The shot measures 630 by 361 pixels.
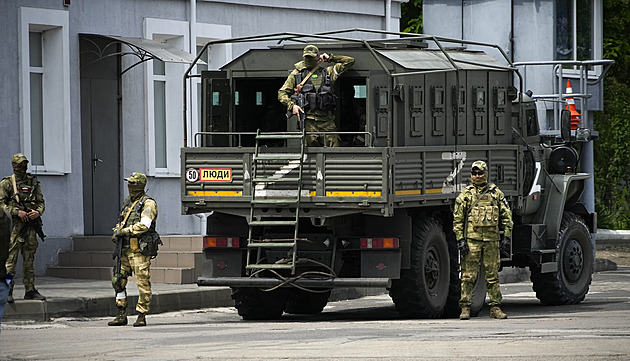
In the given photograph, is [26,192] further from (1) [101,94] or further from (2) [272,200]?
(1) [101,94]

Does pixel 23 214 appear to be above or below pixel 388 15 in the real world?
below

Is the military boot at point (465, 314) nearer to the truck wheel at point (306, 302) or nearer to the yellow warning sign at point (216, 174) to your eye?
the truck wheel at point (306, 302)

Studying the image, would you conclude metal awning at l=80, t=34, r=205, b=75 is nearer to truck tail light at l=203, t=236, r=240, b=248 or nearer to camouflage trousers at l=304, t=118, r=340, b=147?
camouflage trousers at l=304, t=118, r=340, b=147

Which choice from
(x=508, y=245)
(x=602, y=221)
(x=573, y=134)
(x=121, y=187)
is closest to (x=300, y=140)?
(x=508, y=245)

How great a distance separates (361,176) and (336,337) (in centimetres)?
261

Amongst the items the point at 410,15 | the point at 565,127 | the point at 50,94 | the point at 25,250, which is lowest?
the point at 25,250

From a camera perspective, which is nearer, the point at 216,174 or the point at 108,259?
the point at 216,174

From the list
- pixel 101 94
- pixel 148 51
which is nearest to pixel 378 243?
pixel 148 51

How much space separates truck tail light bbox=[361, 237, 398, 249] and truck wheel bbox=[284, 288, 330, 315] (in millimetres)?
1991

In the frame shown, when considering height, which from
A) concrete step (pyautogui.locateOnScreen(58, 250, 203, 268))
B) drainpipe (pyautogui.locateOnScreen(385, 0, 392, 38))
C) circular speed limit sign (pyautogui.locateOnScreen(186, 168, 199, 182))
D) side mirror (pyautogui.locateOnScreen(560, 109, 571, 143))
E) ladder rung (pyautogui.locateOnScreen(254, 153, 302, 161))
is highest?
drainpipe (pyautogui.locateOnScreen(385, 0, 392, 38))

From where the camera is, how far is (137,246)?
1523 cm

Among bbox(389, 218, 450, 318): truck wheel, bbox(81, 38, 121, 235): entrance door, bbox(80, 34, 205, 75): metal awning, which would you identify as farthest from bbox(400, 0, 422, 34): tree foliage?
bbox(389, 218, 450, 318): truck wheel

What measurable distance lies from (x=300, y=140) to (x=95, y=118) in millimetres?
6673

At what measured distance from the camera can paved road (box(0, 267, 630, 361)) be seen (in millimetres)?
11617
